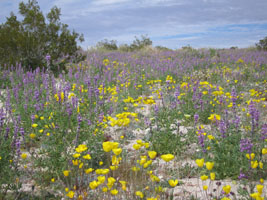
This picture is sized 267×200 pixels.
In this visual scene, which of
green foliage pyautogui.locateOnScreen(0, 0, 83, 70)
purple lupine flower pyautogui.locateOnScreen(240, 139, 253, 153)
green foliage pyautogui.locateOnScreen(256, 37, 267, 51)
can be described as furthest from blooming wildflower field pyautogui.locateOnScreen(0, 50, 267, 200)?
green foliage pyautogui.locateOnScreen(256, 37, 267, 51)

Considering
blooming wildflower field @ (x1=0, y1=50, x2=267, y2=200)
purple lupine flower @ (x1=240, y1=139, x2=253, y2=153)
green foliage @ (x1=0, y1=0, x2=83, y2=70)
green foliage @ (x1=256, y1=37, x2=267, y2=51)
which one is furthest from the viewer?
green foliage @ (x1=256, y1=37, x2=267, y2=51)

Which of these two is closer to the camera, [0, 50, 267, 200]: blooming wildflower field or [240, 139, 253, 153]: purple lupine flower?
[0, 50, 267, 200]: blooming wildflower field

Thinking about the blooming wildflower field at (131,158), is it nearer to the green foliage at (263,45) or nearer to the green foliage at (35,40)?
the green foliage at (35,40)

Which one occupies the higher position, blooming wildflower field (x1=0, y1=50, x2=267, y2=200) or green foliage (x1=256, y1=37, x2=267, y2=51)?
green foliage (x1=256, y1=37, x2=267, y2=51)

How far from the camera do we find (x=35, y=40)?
38.0ft

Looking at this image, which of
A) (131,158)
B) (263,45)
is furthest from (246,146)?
(263,45)

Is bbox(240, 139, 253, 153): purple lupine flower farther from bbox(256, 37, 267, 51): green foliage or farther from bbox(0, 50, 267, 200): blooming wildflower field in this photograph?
bbox(256, 37, 267, 51): green foliage

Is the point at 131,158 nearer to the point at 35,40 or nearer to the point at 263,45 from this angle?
the point at 35,40

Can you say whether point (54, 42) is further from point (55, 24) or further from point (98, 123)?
point (98, 123)

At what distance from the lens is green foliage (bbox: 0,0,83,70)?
440 inches

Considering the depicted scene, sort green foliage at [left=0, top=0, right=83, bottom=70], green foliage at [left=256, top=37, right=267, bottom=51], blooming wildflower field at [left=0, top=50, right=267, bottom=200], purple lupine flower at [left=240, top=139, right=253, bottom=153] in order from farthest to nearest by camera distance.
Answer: green foliage at [left=256, top=37, right=267, bottom=51] → green foliage at [left=0, top=0, right=83, bottom=70] → purple lupine flower at [left=240, top=139, right=253, bottom=153] → blooming wildflower field at [left=0, top=50, right=267, bottom=200]

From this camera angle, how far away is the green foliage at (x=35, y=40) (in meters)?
11.2

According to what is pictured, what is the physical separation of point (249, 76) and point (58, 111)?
8494 mm

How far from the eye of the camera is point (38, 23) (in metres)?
11.9
